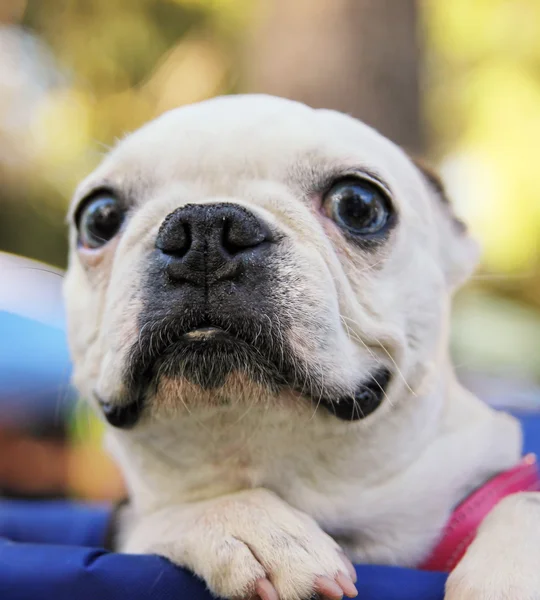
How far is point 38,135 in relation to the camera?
7.03 metres

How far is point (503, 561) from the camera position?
1.50 m

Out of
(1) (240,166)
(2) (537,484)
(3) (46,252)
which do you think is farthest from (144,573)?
(3) (46,252)

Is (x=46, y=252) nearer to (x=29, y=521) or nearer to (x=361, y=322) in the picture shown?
(x=29, y=521)

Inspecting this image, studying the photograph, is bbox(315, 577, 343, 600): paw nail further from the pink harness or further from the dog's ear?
the dog's ear

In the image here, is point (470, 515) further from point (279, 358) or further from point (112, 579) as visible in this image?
point (112, 579)

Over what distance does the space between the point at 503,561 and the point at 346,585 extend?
360mm

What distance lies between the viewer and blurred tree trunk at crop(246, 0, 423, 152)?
12.9ft

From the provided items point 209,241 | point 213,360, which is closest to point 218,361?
point 213,360

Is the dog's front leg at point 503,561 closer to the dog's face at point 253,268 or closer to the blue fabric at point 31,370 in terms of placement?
the dog's face at point 253,268

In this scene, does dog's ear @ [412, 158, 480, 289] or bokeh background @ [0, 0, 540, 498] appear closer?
dog's ear @ [412, 158, 480, 289]

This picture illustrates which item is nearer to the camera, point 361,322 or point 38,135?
point 361,322

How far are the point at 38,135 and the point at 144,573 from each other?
6385 mm

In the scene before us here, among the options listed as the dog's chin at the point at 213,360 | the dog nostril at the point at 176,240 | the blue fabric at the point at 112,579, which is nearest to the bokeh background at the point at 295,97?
the dog nostril at the point at 176,240

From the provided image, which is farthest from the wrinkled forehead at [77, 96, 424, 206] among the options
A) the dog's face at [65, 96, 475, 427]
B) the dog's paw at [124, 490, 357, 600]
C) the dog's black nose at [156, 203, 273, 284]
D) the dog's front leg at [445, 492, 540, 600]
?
→ the dog's front leg at [445, 492, 540, 600]
